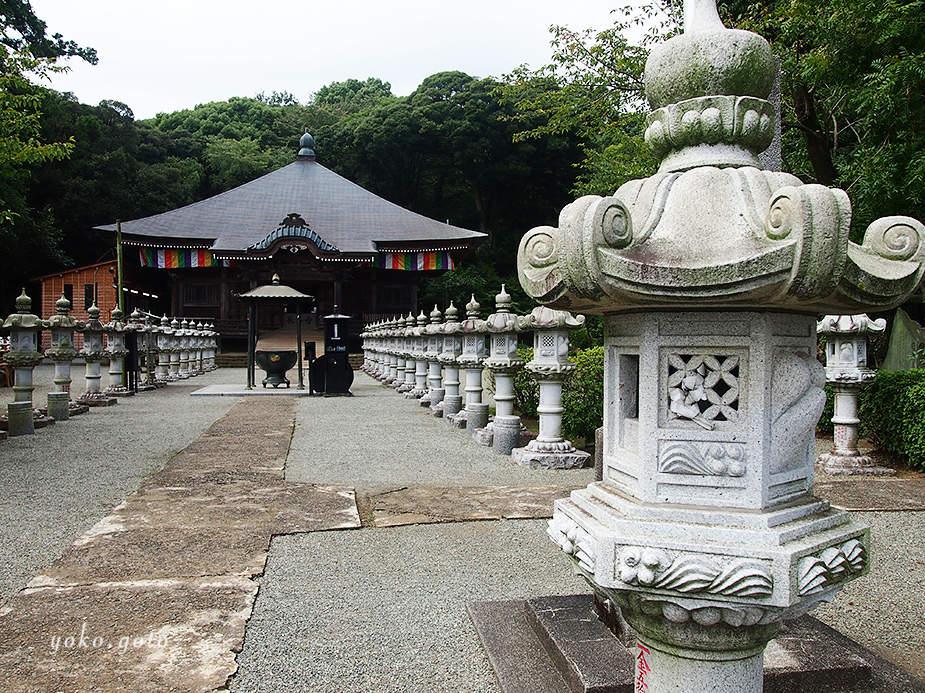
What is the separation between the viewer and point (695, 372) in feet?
6.16

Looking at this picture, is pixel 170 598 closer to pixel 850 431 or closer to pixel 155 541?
pixel 155 541

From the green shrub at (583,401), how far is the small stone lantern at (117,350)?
27.6ft

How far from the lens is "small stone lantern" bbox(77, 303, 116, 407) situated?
37.0ft

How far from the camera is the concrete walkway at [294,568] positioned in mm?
2508

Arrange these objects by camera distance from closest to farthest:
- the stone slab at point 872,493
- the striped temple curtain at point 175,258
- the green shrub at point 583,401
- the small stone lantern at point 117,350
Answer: the stone slab at point 872,493
the green shrub at point 583,401
the small stone lantern at point 117,350
the striped temple curtain at point 175,258

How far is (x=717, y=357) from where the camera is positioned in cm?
188

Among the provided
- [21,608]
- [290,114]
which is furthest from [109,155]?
[21,608]

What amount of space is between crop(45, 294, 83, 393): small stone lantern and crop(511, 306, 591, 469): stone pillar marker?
7.17m

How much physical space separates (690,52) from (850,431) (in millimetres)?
4966

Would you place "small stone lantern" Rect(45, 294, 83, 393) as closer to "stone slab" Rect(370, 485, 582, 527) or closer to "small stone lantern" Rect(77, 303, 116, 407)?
"small stone lantern" Rect(77, 303, 116, 407)

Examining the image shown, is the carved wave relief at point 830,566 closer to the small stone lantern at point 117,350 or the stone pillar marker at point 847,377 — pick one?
the stone pillar marker at point 847,377

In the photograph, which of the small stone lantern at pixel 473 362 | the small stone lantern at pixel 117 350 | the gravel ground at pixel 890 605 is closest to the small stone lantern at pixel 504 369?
the small stone lantern at pixel 473 362

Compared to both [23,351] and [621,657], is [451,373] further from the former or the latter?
[621,657]

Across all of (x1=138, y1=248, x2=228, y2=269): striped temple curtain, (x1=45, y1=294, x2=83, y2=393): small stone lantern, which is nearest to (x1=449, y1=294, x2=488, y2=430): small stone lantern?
(x1=45, y1=294, x2=83, y2=393): small stone lantern
